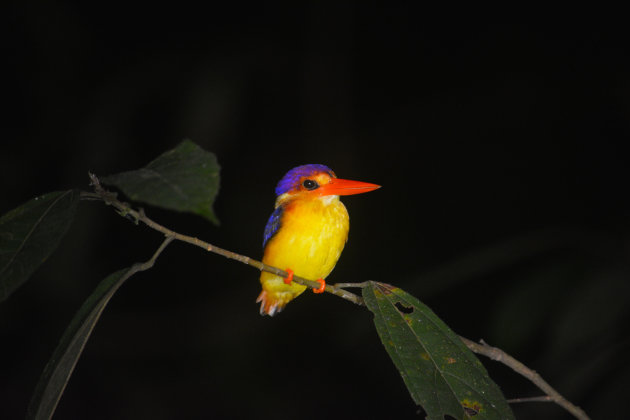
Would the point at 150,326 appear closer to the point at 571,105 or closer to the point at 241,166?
the point at 241,166

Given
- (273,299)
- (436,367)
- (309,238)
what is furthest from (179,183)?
(273,299)

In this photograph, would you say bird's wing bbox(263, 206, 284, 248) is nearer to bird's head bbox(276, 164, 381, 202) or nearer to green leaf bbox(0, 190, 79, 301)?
bird's head bbox(276, 164, 381, 202)

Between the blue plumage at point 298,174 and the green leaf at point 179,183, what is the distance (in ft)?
4.20

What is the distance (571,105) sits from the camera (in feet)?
15.6

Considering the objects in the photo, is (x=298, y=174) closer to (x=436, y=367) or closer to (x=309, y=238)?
(x=309, y=238)

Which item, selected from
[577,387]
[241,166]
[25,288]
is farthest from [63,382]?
[241,166]

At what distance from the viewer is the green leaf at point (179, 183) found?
0.80 m

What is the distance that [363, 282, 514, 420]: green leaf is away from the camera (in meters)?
1.27

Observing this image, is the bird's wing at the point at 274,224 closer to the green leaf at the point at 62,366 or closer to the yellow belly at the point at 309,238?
the yellow belly at the point at 309,238

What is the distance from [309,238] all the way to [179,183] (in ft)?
4.05

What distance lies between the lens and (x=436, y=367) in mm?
1328

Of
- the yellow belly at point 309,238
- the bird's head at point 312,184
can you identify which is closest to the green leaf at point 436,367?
the yellow belly at point 309,238

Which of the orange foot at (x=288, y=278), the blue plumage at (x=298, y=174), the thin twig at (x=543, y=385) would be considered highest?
the blue plumage at (x=298, y=174)

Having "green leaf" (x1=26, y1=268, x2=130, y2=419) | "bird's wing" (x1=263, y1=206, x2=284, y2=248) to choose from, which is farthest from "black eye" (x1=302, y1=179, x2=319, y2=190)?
"green leaf" (x1=26, y1=268, x2=130, y2=419)
